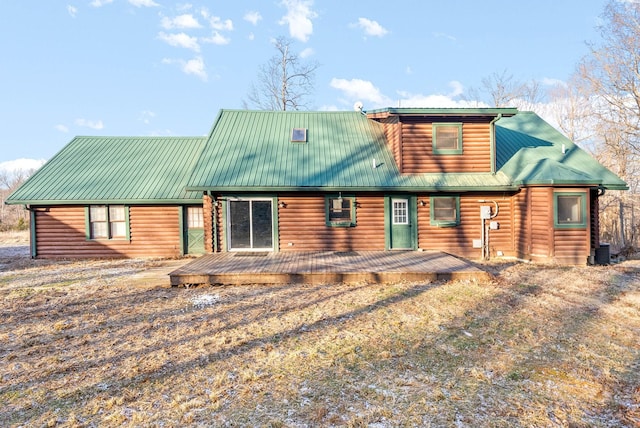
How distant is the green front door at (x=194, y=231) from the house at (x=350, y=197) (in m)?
0.04

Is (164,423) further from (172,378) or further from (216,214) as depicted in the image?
(216,214)

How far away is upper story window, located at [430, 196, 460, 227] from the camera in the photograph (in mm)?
11055

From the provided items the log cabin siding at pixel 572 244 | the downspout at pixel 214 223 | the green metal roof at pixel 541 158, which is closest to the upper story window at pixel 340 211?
the downspout at pixel 214 223

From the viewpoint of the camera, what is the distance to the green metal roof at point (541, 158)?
32.1ft

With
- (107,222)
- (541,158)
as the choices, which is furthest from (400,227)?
(107,222)

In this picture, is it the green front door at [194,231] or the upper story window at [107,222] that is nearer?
the upper story window at [107,222]

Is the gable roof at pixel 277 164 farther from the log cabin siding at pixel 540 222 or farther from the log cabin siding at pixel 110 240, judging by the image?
the log cabin siding at pixel 110 240

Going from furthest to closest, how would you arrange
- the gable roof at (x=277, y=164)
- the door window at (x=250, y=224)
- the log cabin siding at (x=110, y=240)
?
the log cabin siding at (x=110, y=240) → the door window at (x=250, y=224) → the gable roof at (x=277, y=164)

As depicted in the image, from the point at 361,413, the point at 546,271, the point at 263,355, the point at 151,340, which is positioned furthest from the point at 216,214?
the point at 546,271

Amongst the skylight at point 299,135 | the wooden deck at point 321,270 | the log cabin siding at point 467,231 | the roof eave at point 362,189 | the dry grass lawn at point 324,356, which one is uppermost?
the skylight at point 299,135

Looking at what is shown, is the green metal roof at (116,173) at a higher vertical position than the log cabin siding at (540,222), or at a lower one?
higher

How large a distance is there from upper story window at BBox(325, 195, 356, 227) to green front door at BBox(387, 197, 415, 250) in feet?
4.09

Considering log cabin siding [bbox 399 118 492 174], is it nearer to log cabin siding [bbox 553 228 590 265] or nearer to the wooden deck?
log cabin siding [bbox 553 228 590 265]

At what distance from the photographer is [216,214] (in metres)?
11.0
